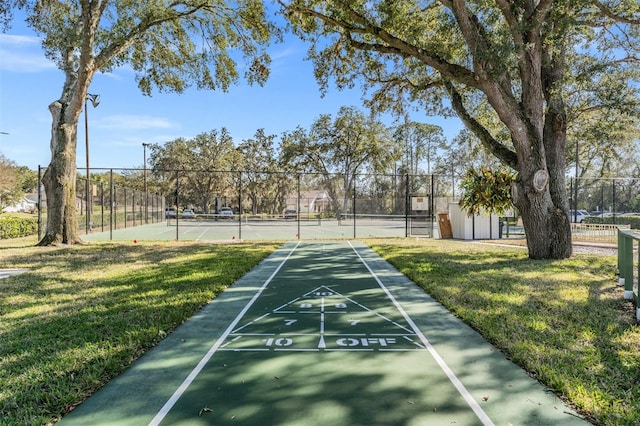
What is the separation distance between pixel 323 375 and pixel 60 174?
12.9 meters

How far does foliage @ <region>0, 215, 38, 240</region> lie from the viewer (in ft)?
59.2

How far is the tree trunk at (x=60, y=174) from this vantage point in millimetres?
12734

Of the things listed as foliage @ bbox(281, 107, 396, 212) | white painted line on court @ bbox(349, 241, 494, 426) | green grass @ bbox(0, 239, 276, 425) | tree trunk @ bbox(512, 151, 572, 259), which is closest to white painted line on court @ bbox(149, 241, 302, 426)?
green grass @ bbox(0, 239, 276, 425)

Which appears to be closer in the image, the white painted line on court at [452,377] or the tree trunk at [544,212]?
the white painted line on court at [452,377]

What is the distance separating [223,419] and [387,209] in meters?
26.0

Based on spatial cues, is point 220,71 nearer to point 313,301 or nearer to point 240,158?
point 313,301

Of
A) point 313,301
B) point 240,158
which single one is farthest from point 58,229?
point 240,158

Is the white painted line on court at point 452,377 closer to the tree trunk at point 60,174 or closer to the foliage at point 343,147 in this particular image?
the tree trunk at point 60,174

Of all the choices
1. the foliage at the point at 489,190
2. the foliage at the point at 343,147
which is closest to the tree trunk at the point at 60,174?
the foliage at the point at 489,190

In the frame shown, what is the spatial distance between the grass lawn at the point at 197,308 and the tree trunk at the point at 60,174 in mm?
2676

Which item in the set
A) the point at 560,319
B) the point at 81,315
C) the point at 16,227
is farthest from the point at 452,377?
the point at 16,227

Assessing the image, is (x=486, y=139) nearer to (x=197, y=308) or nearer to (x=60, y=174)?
(x=197, y=308)

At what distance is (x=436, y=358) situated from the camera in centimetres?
394

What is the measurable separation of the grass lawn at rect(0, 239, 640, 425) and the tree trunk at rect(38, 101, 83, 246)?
2676 mm
